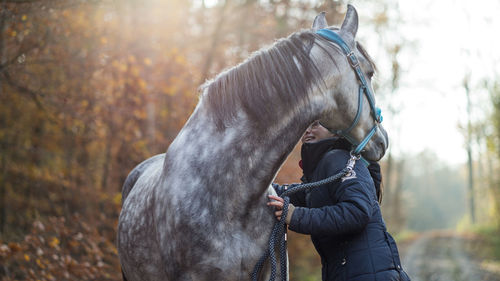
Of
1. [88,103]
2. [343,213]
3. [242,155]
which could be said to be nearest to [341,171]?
[343,213]

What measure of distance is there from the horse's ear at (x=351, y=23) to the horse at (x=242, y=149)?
0.35ft

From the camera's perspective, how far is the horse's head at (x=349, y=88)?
251 centimetres

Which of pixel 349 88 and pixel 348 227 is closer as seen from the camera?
pixel 348 227

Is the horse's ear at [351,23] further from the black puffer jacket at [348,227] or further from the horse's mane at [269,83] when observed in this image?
the black puffer jacket at [348,227]

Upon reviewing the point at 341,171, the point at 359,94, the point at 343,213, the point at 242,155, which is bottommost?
the point at 343,213

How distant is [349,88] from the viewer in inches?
101

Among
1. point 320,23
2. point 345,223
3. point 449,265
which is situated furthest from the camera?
point 449,265

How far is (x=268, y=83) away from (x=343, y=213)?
2.79 ft

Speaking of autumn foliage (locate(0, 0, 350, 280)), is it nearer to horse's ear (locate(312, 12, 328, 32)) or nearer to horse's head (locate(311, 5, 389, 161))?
horse's ear (locate(312, 12, 328, 32))

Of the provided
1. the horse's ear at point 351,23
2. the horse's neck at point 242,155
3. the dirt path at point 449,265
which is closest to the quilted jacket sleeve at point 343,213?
the horse's neck at point 242,155

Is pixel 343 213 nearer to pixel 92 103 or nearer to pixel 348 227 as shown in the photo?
pixel 348 227

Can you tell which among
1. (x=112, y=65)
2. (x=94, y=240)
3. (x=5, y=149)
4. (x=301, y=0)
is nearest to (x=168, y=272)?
(x=94, y=240)

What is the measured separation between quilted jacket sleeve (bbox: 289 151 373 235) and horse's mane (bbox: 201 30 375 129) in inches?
23.5

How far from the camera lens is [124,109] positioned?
8039 mm
